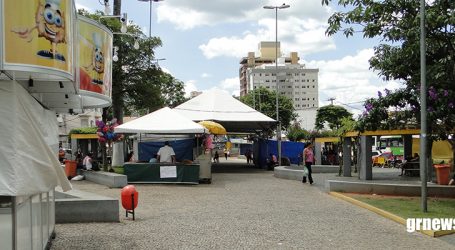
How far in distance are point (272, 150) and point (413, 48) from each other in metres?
21.8

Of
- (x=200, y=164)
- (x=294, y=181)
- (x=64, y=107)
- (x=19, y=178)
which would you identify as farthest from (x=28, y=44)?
(x=294, y=181)

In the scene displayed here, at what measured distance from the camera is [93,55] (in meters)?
9.17

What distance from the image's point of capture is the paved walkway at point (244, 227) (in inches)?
378

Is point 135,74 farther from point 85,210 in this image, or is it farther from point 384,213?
point 384,213

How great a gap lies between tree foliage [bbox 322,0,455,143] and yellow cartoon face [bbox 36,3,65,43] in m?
9.67

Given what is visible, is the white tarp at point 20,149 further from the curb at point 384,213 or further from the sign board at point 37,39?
the curb at point 384,213

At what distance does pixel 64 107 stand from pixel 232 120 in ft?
82.0

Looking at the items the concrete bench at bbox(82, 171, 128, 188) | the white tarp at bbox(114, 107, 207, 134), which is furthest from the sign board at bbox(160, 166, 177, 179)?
the concrete bench at bbox(82, 171, 128, 188)

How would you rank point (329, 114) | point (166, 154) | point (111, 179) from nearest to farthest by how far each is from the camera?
point (111, 179) < point (166, 154) < point (329, 114)

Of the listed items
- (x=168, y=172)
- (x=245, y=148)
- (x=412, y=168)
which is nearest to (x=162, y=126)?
(x=168, y=172)

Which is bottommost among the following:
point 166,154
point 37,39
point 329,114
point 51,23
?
point 166,154

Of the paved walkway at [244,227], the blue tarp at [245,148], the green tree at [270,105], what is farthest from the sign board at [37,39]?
the green tree at [270,105]

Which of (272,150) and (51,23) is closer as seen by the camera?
(51,23)

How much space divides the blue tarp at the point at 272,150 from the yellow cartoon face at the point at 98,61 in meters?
27.4
